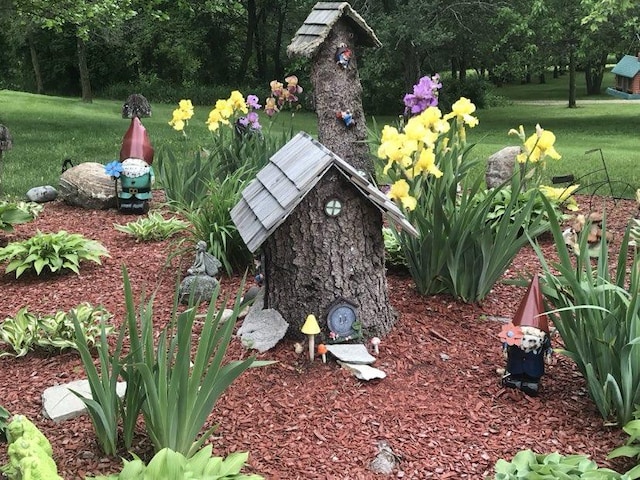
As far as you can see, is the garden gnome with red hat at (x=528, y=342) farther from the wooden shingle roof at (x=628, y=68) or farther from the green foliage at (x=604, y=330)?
A: the wooden shingle roof at (x=628, y=68)

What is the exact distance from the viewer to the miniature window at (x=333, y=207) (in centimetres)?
346

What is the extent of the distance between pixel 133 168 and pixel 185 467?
180 inches

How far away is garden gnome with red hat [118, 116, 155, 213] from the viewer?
6.53 m

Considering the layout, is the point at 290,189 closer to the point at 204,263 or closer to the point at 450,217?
the point at 450,217

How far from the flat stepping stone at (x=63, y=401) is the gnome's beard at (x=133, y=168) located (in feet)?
11.7

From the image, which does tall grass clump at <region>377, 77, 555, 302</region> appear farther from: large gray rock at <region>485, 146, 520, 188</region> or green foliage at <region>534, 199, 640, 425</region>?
large gray rock at <region>485, 146, 520, 188</region>

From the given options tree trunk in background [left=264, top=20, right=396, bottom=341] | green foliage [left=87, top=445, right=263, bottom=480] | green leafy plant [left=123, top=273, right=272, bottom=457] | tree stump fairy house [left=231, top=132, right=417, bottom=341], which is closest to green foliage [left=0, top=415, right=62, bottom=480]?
green foliage [left=87, top=445, right=263, bottom=480]

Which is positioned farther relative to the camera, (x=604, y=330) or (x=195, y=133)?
(x=195, y=133)

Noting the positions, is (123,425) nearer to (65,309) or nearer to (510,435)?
(510,435)

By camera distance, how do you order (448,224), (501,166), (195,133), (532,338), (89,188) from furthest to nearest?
(195,133), (501,166), (89,188), (448,224), (532,338)

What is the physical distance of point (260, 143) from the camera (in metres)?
6.71

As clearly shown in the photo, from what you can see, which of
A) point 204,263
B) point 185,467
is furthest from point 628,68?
point 185,467

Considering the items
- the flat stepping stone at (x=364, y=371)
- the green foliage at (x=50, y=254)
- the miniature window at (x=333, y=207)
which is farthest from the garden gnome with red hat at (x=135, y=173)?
the flat stepping stone at (x=364, y=371)

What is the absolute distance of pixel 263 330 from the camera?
3.57 metres
